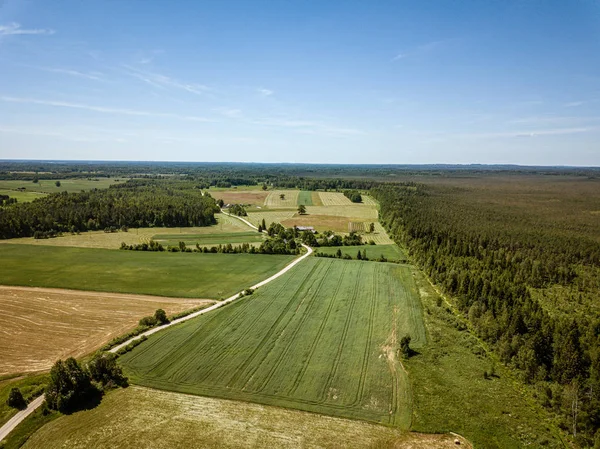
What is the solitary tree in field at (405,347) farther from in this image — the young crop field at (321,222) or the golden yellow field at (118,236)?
the golden yellow field at (118,236)

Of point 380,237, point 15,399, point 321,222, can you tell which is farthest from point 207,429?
point 321,222

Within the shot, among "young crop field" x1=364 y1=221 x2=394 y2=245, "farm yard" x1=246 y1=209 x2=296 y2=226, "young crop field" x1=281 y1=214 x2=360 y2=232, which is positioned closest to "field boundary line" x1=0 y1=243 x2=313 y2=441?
"young crop field" x1=364 y1=221 x2=394 y2=245

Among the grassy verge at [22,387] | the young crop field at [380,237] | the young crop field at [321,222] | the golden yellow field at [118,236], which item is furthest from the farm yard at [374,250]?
the grassy verge at [22,387]

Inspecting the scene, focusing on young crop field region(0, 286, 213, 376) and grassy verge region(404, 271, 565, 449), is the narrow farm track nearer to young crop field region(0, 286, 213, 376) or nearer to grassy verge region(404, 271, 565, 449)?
young crop field region(0, 286, 213, 376)

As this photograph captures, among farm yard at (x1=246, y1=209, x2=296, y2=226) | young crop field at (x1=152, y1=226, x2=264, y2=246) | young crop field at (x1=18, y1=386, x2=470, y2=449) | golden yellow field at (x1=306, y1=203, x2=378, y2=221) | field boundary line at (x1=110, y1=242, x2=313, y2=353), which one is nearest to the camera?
young crop field at (x1=18, y1=386, x2=470, y2=449)

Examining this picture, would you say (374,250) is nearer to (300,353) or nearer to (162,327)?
(300,353)

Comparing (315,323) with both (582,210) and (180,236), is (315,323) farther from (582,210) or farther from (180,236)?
(582,210)
